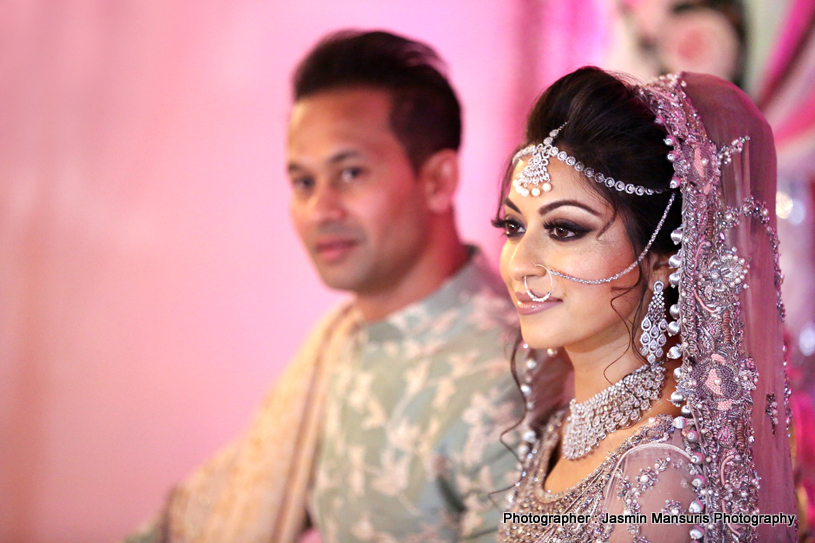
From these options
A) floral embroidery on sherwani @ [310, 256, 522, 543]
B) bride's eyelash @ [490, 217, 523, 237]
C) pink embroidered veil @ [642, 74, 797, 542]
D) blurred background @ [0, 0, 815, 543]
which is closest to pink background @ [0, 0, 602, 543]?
blurred background @ [0, 0, 815, 543]

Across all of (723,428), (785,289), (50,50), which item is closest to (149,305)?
(50,50)

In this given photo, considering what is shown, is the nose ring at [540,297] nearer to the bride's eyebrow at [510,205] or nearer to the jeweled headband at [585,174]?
the jeweled headband at [585,174]

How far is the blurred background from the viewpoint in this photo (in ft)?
11.0

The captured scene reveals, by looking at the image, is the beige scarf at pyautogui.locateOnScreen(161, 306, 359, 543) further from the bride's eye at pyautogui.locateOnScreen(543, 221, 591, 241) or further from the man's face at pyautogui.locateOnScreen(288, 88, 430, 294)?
the bride's eye at pyautogui.locateOnScreen(543, 221, 591, 241)

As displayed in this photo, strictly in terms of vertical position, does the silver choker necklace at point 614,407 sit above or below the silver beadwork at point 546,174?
below

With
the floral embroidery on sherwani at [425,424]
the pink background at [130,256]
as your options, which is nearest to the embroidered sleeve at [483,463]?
the floral embroidery on sherwani at [425,424]

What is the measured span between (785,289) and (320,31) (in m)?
2.18

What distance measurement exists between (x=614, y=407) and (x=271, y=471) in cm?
122

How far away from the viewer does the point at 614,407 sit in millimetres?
1166

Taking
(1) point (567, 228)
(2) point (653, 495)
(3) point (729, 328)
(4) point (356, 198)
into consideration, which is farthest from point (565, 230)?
(4) point (356, 198)

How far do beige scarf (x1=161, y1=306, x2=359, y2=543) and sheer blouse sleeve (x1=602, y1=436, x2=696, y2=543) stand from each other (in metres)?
1.21

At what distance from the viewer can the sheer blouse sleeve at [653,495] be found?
1022 millimetres

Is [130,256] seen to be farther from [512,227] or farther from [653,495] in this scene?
[653,495]

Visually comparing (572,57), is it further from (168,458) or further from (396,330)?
(168,458)
